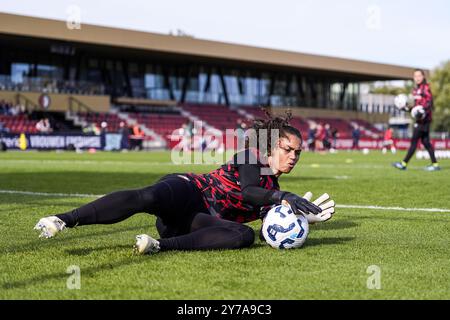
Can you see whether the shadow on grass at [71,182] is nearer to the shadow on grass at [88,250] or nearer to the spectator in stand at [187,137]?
the shadow on grass at [88,250]

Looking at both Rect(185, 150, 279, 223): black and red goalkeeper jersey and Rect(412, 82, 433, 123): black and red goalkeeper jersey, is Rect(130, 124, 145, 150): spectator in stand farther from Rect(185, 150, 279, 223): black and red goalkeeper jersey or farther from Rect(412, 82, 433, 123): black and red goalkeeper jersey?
Rect(185, 150, 279, 223): black and red goalkeeper jersey

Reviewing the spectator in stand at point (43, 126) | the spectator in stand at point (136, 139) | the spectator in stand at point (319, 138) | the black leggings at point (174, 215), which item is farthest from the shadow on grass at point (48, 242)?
the spectator in stand at point (319, 138)

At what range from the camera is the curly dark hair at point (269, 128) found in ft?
19.7

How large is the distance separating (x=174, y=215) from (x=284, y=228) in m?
0.94

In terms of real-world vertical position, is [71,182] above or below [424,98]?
below

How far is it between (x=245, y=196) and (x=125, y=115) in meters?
48.3

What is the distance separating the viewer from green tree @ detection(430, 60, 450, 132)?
8600 centimetres

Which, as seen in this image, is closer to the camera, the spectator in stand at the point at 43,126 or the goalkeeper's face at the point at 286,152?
the goalkeeper's face at the point at 286,152

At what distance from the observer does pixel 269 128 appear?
6117 mm

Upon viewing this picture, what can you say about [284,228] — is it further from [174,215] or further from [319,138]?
[319,138]

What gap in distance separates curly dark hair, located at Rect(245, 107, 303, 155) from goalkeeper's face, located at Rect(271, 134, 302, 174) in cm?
4

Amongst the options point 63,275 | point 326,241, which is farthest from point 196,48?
point 63,275

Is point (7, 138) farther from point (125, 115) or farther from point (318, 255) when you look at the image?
point (318, 255)

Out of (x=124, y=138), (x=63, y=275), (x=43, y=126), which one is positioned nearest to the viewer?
(x=63, y=275)
